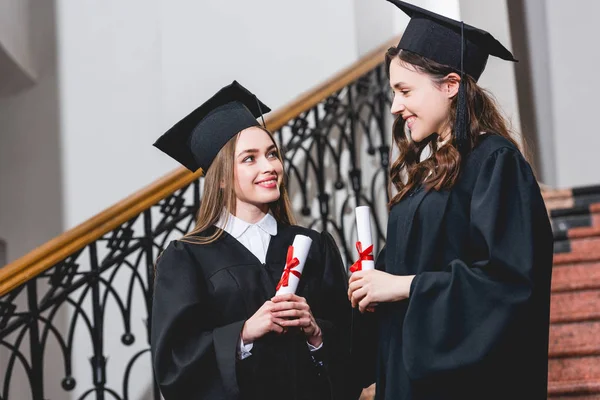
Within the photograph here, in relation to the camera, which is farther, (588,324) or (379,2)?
(379,2)

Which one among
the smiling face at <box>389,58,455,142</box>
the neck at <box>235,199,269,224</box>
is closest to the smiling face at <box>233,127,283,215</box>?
the neck at <box>235,199,269,224</box>

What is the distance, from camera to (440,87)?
7.36 feet

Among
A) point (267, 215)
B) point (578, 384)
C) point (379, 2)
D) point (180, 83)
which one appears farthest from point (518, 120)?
point (267, 215)

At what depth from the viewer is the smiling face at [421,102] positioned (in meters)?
2.24

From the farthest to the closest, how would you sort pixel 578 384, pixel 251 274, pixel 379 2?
1. pixel 379 2
2. pixel 578 384
3. pixel 251 274

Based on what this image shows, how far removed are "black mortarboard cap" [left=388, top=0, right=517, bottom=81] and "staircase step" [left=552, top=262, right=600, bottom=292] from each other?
2.10m

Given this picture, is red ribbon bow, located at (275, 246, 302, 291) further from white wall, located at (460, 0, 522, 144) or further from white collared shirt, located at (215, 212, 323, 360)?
white wall, located at (460, 0, 522, 144)

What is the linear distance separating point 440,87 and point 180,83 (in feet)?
11.0

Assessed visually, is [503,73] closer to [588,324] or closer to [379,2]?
[379,2]

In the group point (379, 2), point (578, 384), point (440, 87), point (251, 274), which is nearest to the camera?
point (440, 87)

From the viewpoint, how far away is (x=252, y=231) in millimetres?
2562

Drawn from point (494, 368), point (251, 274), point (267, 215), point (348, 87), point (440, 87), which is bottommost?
point (494, 368)

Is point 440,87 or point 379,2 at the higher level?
point 379,2

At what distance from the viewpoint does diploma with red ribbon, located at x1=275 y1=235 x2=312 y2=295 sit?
2297 millimetres
